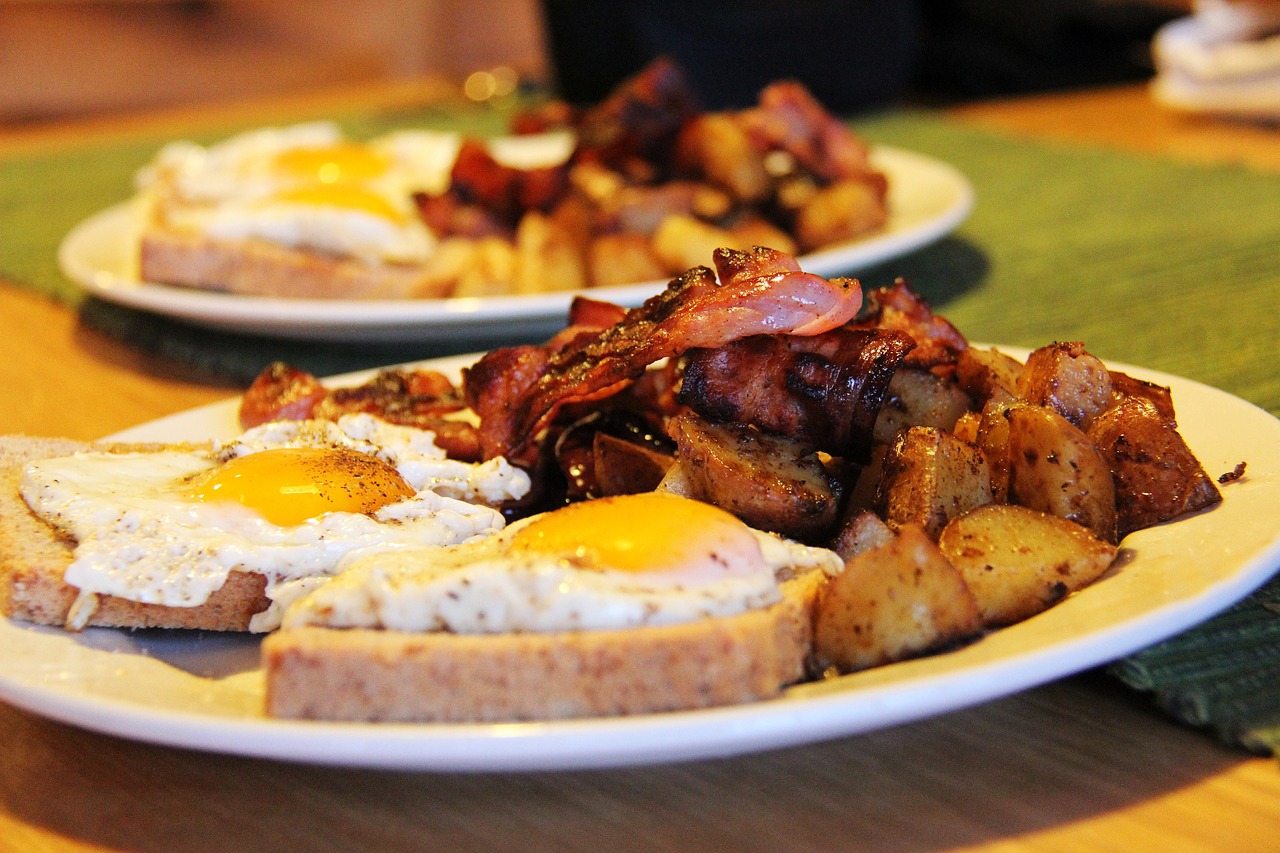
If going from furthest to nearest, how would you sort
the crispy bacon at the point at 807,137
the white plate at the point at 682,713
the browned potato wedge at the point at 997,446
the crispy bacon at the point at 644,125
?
the crispy bacon at the point at 644,125 < the crispy bacon at the point at 807,137 < the browned potato wedge at the point at 997,446 < the white plate at the point at 682,713

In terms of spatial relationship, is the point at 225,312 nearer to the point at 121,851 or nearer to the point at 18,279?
the point at 18,279

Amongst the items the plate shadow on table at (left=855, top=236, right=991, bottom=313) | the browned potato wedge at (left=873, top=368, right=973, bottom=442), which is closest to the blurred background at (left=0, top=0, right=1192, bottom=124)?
the plate shadow on table at (left=855, top=236, right=991, bottom=313)

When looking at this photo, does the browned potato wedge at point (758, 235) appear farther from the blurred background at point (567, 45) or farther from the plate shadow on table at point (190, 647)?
the blurred background at point (567, 45)

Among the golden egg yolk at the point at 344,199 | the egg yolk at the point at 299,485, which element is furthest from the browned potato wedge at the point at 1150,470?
the golden egg yolk at the point at 344,199

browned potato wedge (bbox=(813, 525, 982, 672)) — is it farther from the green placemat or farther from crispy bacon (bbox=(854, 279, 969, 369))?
crispy bacon (bbox=(854, 279, 969, 369))

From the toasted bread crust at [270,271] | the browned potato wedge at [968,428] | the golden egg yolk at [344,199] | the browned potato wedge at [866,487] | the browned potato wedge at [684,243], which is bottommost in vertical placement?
the toasted bread crust at [270,271]

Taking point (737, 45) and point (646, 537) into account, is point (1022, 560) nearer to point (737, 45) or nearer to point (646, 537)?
point (646, 537)
